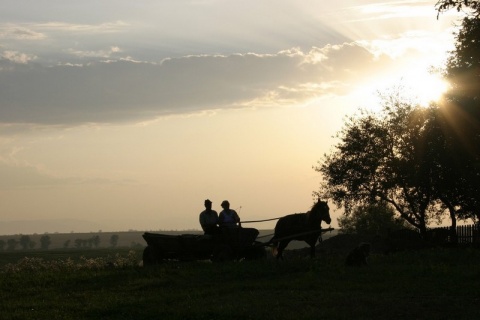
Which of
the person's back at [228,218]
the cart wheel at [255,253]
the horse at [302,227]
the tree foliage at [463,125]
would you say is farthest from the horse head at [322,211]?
the tree foliage at [463,125]

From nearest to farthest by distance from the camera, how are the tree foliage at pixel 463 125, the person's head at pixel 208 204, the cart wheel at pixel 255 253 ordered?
the person's head at pixel 208 204, the cart wheel at pixel 255 253, the tree foliage at pixel 463 125

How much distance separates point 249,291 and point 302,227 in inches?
492

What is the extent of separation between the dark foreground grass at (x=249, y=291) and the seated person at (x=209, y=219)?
1888 mm

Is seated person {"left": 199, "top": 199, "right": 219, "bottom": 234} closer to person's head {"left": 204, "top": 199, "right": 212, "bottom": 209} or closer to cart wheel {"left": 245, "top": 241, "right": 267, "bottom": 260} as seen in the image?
person's head {"left": 204, "top": 199, "right": 212, "bottom": 209}

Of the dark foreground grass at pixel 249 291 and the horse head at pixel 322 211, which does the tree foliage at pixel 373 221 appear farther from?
the dark foreground grass at pixel 249 291

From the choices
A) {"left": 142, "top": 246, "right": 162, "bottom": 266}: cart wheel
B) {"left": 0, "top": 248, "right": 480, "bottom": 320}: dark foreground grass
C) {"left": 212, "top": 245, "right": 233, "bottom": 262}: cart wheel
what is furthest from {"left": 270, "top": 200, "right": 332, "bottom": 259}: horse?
{"left": 142, "top": 246, "right": 162, "bottom": 266}: cart wheel

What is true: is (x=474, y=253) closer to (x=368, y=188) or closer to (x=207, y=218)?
(x=207, y=218)

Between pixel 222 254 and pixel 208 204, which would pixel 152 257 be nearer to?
pixel 222 254

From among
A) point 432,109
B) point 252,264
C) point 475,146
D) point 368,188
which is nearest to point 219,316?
point 252,264

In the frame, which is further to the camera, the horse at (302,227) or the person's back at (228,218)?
the horse at (302,227)

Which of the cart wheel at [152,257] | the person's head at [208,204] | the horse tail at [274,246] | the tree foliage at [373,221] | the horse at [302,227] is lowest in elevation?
the cart wheel at [152,257]

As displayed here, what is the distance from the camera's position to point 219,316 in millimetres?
18578

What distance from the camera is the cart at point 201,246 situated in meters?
31.5

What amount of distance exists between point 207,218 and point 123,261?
4.78m
